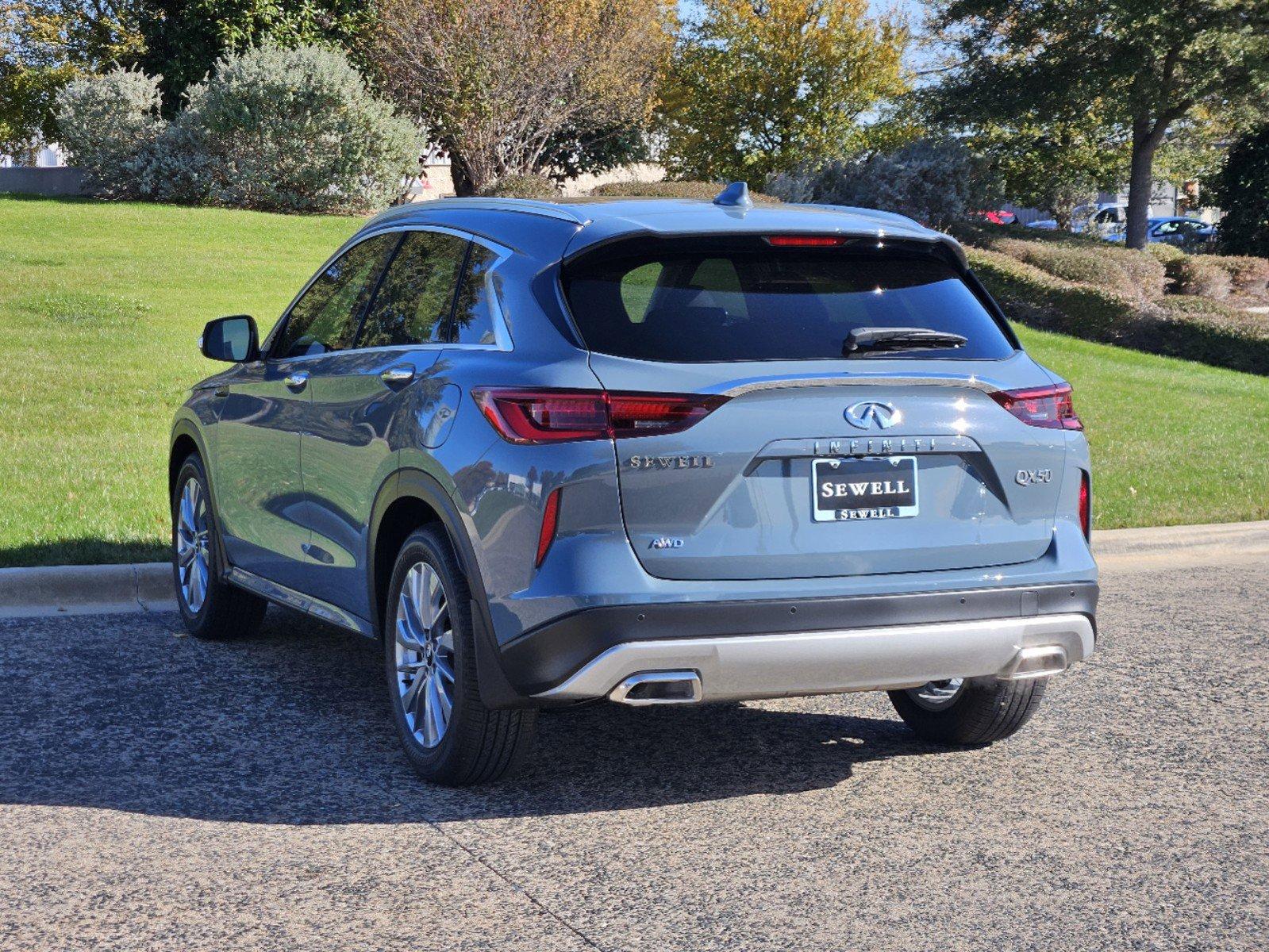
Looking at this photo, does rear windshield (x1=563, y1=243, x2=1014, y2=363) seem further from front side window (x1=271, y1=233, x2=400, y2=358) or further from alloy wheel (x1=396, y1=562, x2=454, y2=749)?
front side window (x1=271, y1=233, x2=400, y2=358)

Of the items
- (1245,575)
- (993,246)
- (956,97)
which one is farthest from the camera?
(956,97)

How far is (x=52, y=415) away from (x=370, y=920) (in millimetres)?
9276

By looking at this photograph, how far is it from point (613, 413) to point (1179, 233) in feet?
180

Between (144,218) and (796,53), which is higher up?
(796,53)

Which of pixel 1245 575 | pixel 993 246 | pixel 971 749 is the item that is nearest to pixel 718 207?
pixel 971 749

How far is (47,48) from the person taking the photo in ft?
155

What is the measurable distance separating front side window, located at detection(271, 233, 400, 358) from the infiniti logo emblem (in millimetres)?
2162

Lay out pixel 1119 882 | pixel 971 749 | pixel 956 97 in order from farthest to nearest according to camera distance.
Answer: pixel 956 97
pixel 971 749
pixel 1119 882

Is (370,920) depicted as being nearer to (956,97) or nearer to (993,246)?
(993,246)

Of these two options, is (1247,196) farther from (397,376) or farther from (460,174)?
(397,376)

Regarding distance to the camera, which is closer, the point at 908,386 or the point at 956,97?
the point at 908,386

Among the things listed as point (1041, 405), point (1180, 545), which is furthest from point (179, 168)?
point (1041, 405)

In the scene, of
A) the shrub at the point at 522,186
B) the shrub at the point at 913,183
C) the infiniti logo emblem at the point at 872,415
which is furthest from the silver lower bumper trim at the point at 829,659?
the shrub at the point at 913,183

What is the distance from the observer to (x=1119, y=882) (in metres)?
4.29
